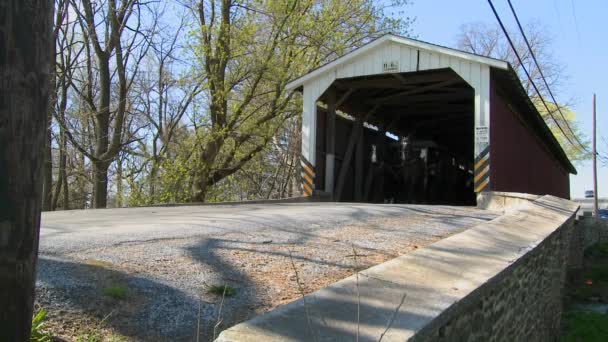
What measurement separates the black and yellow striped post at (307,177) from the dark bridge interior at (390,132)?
22 centimetres

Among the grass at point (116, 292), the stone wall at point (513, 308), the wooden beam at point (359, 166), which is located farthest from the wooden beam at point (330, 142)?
the grass at point (116, 292)

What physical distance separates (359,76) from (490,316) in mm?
10402

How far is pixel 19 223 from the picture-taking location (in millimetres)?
2195

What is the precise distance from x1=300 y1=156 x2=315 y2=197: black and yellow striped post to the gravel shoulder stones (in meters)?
7.04

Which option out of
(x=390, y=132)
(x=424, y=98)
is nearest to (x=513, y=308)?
(x=424, y=98)

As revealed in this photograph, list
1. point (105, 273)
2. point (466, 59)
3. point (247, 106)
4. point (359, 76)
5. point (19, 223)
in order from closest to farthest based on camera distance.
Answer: point (19, 223)
point (105, 273)
point (466, 59)
point (359, 76)
point (247, 106)

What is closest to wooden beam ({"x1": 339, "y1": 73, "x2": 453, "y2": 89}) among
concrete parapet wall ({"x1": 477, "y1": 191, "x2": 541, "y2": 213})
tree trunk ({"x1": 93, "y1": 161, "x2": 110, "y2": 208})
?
concrete parapet wall ({"x1": 477, "y1": 191, "x2": 541, "y2": 213})

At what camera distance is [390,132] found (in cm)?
1959

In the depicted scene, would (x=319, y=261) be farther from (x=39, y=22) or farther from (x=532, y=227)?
(x=532, y=227)

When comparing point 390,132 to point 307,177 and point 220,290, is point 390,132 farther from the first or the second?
point 220,290

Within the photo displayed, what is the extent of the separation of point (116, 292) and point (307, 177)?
11.0 m

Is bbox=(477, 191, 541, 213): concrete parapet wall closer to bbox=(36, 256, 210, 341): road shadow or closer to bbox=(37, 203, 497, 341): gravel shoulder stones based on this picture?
bbox=(37, 203, 497, 341): gravel shoulder stones

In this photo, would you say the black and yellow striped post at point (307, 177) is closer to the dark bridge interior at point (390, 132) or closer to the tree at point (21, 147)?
the dark bridge interior at point (390, 132)

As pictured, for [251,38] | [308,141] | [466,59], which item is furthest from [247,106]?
[466,59]
